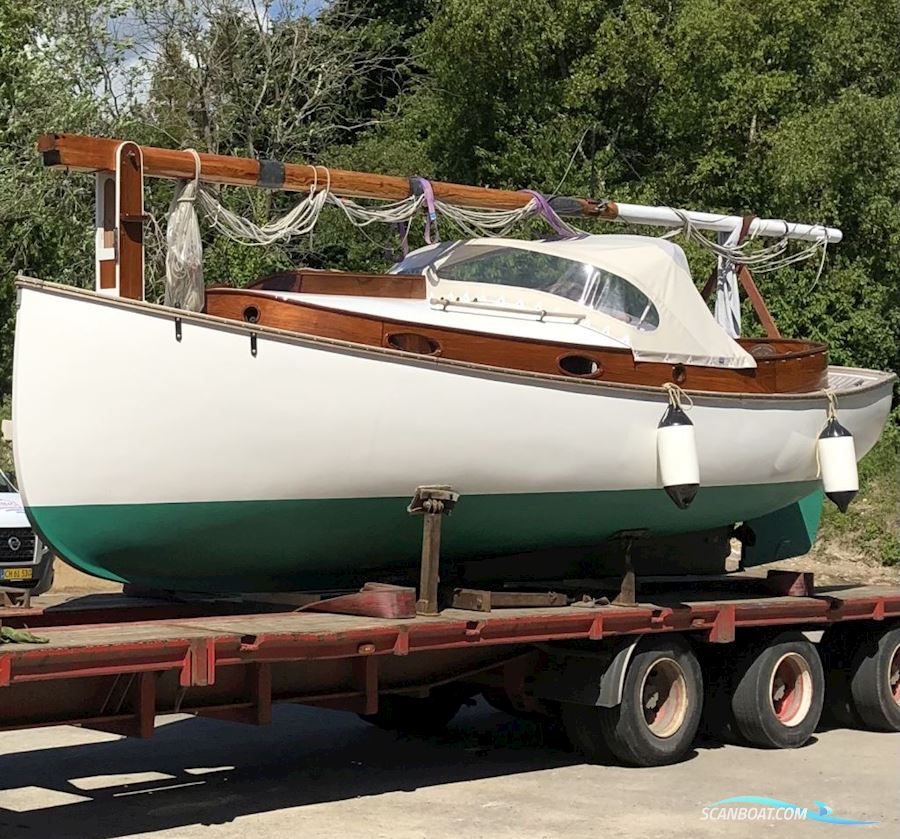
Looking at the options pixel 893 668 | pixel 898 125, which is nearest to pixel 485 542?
pixel 893 668

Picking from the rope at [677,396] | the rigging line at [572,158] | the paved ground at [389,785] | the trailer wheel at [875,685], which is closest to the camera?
the paved ground at [389,785]

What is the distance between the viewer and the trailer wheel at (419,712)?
32.2 feet

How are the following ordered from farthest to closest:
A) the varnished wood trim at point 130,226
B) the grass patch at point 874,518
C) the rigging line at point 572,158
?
1. the rigging line at point 572,158
2. the grass patch at point 874,518
3. the varnished wood trim at point 130,226

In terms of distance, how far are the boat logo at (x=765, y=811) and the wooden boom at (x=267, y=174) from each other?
13.9 feet

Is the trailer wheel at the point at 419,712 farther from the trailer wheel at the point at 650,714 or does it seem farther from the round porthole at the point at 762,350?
the round porthole at the point at 762,350

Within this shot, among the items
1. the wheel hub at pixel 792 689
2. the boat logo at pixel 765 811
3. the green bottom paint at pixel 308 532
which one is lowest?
the boat logo at pixel 765 811

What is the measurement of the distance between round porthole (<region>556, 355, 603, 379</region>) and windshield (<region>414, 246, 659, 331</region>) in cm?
65

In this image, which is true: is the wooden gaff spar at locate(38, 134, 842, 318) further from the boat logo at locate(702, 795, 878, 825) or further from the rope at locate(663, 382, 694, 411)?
the boat logo at locate(702, 795, 878, 825)

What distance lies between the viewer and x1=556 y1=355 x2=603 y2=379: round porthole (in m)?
8.91

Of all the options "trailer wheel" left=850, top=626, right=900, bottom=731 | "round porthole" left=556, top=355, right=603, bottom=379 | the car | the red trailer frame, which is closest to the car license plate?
the car

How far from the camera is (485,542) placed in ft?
30.1

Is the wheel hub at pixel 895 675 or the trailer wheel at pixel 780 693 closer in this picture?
the trailer wheel at pixel 780 693

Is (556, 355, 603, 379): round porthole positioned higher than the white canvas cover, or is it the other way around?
the white canvas cover

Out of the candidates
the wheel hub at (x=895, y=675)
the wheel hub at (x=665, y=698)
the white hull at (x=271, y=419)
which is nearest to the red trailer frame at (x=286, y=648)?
the wheel hub at (x=665, y=698)
